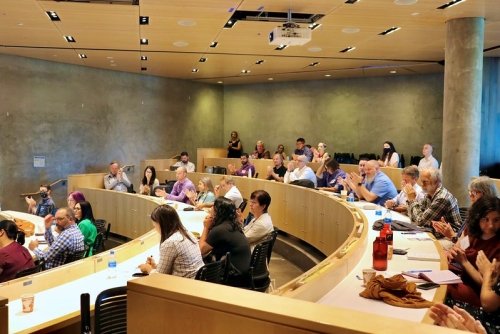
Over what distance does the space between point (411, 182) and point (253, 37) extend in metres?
4.51

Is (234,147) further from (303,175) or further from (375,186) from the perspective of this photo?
(375,186)

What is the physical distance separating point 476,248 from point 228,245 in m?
2.08

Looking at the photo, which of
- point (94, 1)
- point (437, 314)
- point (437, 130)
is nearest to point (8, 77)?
point (94, 1)

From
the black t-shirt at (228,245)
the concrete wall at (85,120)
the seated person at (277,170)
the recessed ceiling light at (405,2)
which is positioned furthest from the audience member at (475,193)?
the concrete wall at (85,120)

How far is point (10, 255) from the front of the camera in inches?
185

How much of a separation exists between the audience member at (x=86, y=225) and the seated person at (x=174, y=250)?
234cm

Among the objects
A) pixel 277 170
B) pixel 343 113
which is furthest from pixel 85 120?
pixel 343 113

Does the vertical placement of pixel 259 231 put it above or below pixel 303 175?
below

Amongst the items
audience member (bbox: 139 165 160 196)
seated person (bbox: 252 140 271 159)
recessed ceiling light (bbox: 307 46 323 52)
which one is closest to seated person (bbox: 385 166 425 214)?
recessed ceiling light (bbox: 307 46 323 52)

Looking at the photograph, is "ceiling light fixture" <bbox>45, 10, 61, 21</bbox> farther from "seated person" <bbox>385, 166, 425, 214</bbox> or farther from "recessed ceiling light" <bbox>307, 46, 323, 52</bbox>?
"seated person" <bbox>385, 166, 425, 214</bbox>

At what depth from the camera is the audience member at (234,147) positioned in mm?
16984

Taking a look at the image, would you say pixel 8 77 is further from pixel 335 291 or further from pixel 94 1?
pixel 335 291

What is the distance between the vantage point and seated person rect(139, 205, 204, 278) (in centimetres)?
399

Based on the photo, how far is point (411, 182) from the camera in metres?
6.11
